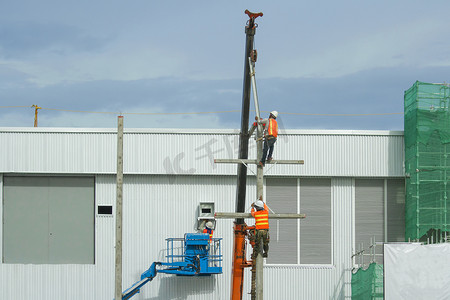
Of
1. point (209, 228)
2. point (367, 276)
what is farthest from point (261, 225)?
point (209, 228)

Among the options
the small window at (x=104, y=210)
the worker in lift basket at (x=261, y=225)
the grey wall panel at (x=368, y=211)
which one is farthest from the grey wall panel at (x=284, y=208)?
the worker in lift basket at (x=261, y=225)

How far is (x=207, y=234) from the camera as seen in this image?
84.2ft

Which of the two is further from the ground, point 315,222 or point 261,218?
point 261,218

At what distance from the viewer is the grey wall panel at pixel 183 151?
27234 millimetres

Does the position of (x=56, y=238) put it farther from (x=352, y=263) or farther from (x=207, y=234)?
(x=352, y=263)

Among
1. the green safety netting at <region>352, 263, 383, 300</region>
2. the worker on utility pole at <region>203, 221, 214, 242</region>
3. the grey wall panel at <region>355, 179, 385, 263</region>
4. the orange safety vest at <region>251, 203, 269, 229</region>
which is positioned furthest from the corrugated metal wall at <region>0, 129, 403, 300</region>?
the orange safety vest at <region>251, 203, 269, 229</region>

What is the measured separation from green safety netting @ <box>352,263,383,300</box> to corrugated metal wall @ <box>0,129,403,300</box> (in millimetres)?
2414

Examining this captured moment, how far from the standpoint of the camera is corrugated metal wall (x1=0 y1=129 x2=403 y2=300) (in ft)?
88.8

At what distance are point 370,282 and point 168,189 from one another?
32.1 ft

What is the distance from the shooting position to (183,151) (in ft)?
89.4

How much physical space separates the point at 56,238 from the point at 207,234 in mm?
7275

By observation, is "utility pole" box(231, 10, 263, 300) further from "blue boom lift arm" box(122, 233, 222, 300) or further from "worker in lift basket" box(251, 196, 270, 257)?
"blue boom lift arm" box(122, 233, 222, 300)

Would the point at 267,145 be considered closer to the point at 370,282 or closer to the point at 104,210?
the point at 370,282

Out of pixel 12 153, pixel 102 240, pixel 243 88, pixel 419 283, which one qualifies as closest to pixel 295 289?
pixel 419 283
